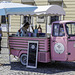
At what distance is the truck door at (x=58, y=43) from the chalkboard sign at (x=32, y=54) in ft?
2.28

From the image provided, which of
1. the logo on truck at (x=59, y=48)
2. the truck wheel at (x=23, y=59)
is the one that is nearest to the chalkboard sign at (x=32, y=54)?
the truck wheel at (x=23, y=59)

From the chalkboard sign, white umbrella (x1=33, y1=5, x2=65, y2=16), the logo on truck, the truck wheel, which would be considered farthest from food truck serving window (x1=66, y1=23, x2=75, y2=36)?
the truck wheel

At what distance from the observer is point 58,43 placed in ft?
28.8

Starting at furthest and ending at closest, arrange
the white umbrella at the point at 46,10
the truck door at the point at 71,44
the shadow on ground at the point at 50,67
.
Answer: the white umbrella at the point at 46,10
the shadow on ground at the point at 50,67
the truck door at the point at 71,44

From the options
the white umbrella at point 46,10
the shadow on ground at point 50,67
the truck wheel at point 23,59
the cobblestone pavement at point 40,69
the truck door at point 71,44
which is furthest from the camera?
the truck wheel at point 23,59

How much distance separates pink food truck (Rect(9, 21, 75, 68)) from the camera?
344 inches

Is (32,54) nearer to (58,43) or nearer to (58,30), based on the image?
(58,43)

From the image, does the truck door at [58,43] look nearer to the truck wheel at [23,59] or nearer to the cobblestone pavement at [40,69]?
the cobblestone pavement at [40,69]

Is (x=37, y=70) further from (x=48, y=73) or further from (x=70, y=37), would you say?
(x=70, y=37)

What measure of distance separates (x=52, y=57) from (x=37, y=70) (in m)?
0.79

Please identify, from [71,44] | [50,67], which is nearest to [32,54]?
[50,67]

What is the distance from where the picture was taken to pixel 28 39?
370 inches

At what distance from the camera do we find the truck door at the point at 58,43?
28.6 feet

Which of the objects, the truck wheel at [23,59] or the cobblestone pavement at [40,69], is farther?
the truck wheel at [23,59]
